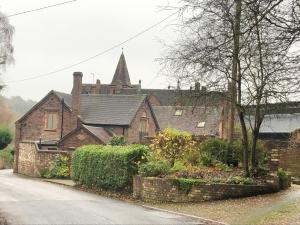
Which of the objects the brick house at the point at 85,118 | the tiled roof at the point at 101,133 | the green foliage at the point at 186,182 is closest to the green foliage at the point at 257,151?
the green foliage at the point at 186,182

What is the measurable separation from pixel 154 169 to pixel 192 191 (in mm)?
2268

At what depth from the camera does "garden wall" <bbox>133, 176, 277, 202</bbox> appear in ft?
64.2

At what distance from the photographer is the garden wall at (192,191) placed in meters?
19.6

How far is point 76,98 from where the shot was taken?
160ft

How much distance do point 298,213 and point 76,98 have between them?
117 ft

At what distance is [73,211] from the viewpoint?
16.7m

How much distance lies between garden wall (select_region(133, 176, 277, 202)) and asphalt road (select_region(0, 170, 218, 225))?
51.3 inches

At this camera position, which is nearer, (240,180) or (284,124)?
(240,180)

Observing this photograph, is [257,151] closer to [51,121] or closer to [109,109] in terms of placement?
[109,109]

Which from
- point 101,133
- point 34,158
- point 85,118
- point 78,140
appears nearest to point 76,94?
point 85,118

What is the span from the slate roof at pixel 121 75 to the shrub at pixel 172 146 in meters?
66.1

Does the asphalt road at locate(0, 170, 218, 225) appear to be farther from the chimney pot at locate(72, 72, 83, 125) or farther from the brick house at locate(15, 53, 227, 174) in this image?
the chimney pot at locate(72, 72, 83, 125)

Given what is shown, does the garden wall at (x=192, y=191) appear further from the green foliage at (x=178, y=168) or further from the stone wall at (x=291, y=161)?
the stone wall at (x=291, y=161)

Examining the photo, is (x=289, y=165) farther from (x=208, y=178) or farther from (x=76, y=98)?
(x=76, y=98)
